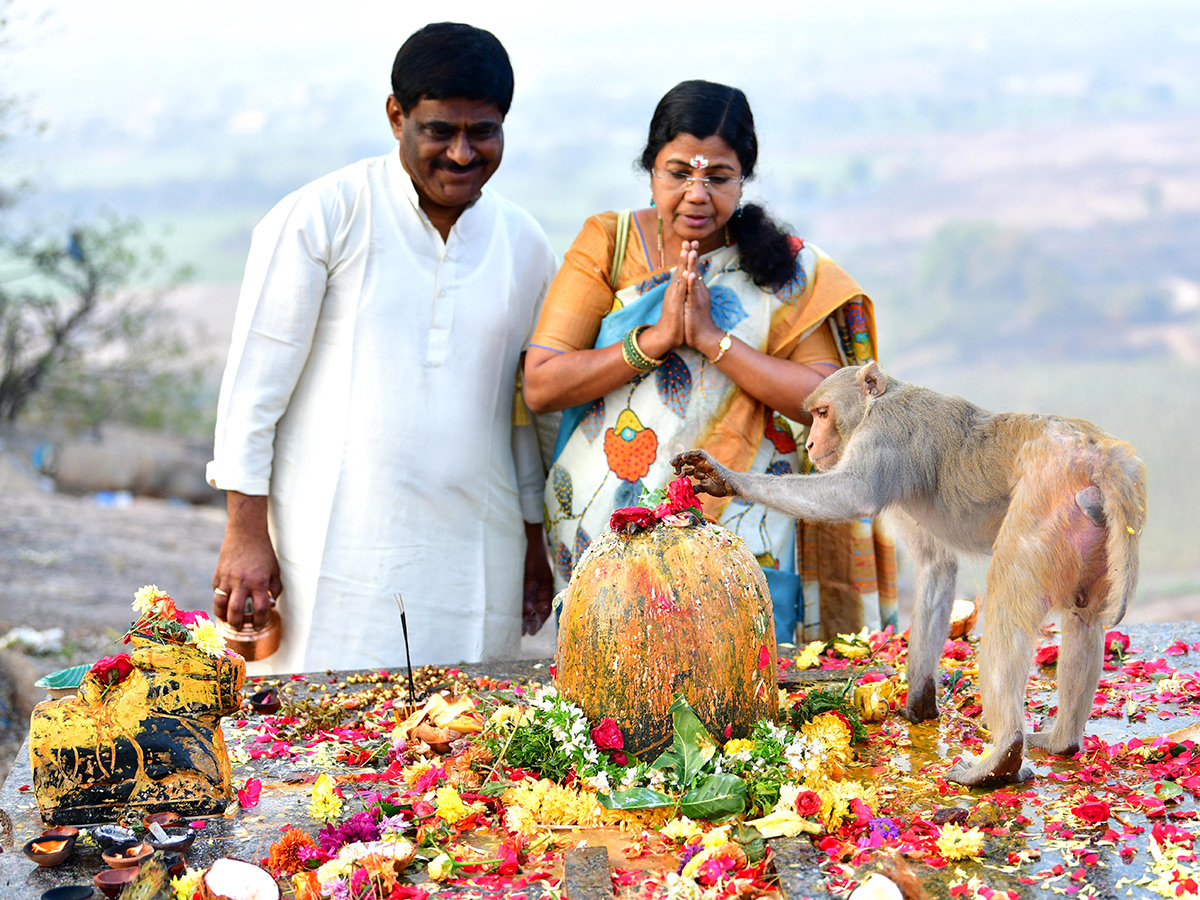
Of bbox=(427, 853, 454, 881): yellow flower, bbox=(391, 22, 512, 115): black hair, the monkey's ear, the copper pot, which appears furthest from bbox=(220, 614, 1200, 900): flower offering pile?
bbox=(391, 22, 512, 115): black hair

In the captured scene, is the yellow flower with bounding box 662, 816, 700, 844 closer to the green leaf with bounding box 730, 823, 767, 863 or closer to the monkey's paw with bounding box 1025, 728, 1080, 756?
the green leaf with bounding box 730, 823, 767, 863

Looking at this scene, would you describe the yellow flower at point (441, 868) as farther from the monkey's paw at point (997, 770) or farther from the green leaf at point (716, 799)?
the monkey's paw at point (997, 770)

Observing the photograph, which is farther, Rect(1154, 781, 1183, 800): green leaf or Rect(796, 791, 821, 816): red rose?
Rect(1154, 781, 1183, 800): green leaf

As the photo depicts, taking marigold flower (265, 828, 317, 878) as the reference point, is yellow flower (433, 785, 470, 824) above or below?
above

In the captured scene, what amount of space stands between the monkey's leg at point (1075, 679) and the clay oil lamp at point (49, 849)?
2.87m

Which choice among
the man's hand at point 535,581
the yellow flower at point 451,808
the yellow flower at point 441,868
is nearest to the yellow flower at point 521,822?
the yellow flower at point 451,808

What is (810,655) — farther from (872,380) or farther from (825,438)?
(872,380)

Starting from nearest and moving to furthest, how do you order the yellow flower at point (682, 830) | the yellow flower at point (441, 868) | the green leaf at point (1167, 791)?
the yellow flower at point (441, 868) → the yellow flower at point (682, 830) → the green leaf at point (1167, 791)

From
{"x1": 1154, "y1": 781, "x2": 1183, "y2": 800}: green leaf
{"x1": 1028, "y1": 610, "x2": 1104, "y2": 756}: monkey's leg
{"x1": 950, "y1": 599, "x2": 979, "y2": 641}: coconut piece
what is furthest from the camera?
{"x1": 950, "y1": 599, "x2": 979, "y2": 641}: coconut piece

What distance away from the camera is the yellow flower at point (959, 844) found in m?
2.85

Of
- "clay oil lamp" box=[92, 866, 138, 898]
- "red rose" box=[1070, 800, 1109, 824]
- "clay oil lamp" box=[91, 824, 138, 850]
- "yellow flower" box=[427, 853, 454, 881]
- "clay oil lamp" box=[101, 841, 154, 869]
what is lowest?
"clay oil lamp" box=[92, 866, 138, 898]

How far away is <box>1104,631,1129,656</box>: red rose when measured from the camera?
4.46 meters

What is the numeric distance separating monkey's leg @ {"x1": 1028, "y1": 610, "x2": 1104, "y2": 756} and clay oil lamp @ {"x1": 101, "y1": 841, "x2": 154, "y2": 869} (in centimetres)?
267

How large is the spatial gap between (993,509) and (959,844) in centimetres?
113
